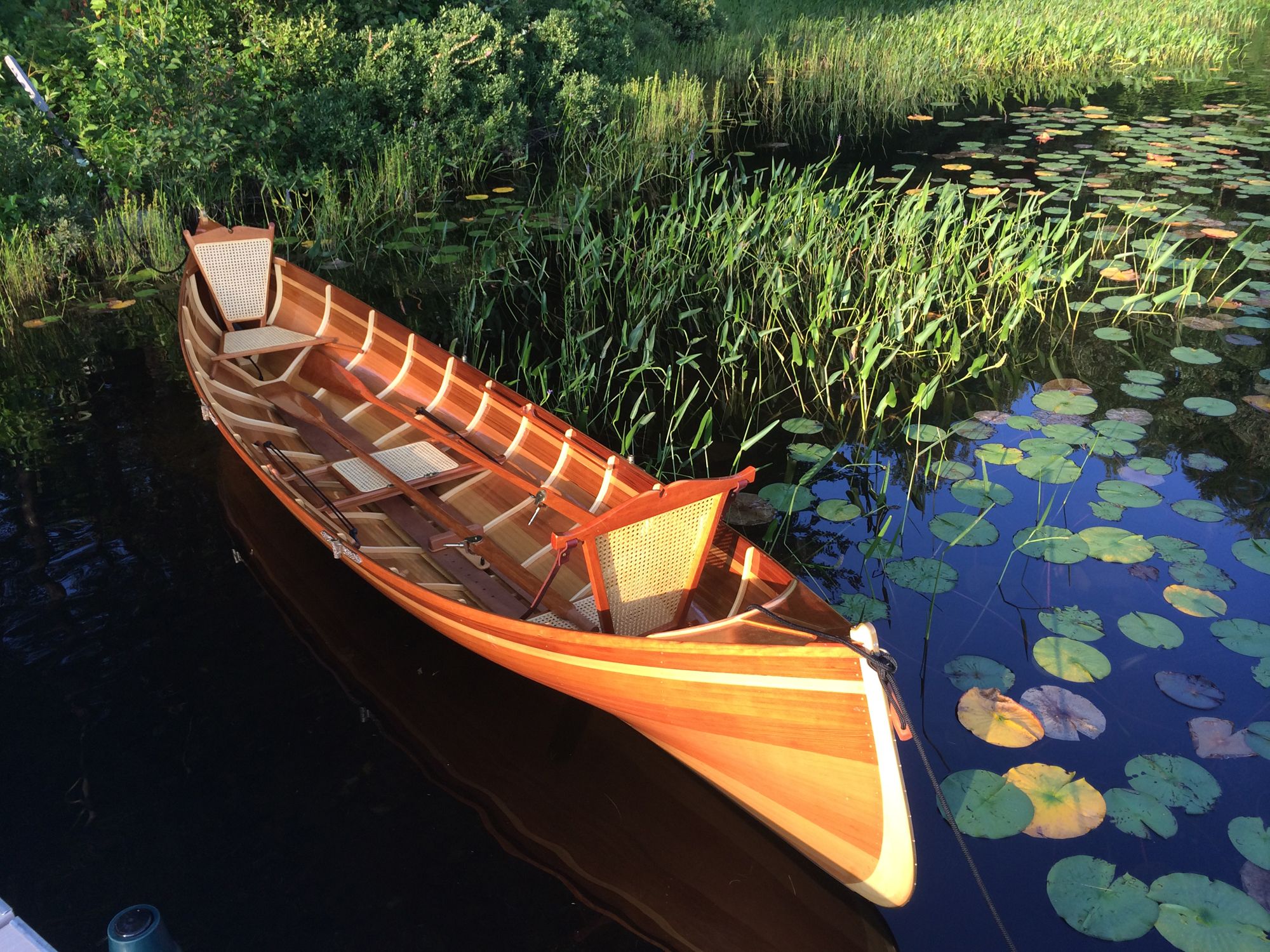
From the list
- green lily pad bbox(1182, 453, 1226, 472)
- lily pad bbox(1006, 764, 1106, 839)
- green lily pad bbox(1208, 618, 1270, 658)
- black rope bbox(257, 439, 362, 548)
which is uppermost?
black rope bbox(257, 439, 362, 548)

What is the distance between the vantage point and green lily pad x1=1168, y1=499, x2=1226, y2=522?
158 inches

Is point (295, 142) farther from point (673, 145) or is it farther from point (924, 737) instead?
point (924, 737)

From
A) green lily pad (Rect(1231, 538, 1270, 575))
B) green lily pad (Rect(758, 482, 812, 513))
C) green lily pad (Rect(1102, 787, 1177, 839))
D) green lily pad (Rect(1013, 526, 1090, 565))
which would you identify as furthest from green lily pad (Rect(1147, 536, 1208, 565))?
green lily pad (Rect(758, 482, 812, 513))

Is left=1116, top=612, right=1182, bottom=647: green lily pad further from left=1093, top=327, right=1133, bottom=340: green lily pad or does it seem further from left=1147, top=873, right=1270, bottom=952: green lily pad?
left=1093, top=327, right=1133, bottom=340: green lily pad

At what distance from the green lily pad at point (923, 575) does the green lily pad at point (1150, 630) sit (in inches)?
24.7

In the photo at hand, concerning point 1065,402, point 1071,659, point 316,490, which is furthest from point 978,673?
point 316,490

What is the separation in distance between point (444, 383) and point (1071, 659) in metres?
2.97

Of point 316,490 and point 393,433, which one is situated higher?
point 316,490

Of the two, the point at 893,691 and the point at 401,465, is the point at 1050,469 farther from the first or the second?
the point at 401,465

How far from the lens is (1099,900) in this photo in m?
2.44

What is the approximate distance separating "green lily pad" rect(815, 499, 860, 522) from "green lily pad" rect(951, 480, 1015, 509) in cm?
48

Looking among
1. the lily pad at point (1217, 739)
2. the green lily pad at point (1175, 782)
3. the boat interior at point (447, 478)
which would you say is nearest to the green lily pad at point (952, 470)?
the boat interior at point (447, 478)

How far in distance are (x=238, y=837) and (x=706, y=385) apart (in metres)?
3.52

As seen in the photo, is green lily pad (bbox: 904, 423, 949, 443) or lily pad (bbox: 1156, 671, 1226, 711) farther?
green lily pad (bbox: 904, 423, 949, 443)
